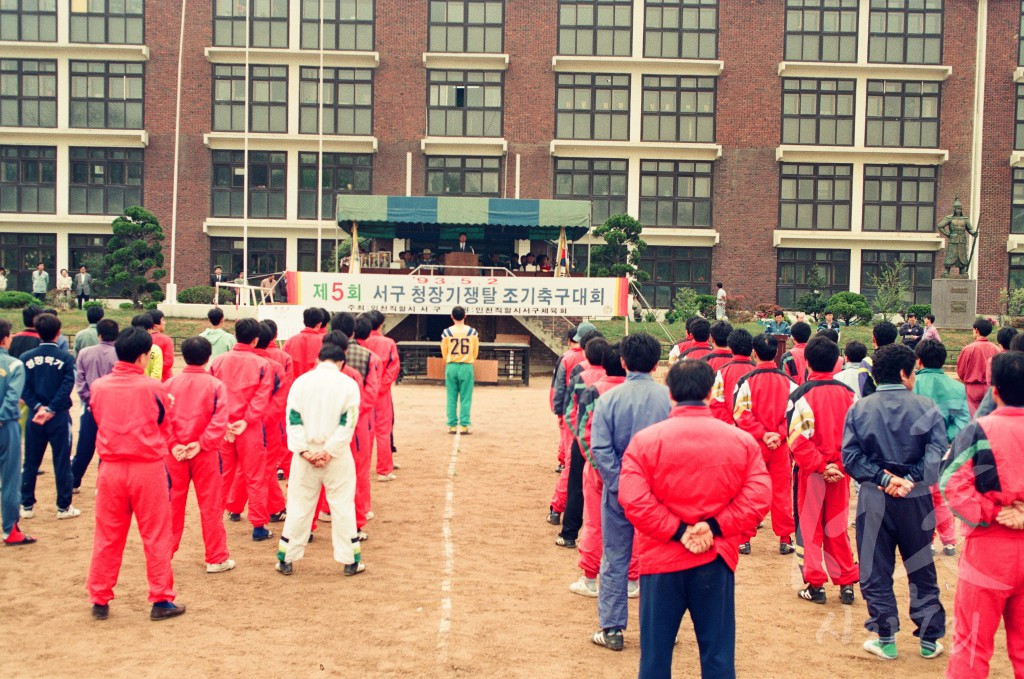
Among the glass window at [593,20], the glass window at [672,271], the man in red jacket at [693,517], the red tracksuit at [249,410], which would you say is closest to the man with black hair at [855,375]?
the man in red jacket at [693,517]

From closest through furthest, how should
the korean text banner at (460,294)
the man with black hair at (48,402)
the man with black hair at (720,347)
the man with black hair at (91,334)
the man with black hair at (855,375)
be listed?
the man with black hair at (48,402)
the man with black hair at (855,375)
the man with black hair at (720,347)
the man with black hair at (91,334)
the korean text banner at (460,294)

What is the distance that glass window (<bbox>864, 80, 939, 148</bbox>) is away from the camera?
3447 cm

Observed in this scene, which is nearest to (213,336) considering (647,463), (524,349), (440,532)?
(440,532)

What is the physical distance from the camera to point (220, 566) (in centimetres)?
707

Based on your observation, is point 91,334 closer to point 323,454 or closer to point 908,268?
point 323,454

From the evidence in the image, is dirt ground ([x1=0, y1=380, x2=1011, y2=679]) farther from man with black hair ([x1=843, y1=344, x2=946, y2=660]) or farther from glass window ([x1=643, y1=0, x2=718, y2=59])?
glass window ([x1=643, y1=0, x2=718, y2=59])

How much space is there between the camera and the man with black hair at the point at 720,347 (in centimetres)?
912

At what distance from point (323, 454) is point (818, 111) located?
3207cm

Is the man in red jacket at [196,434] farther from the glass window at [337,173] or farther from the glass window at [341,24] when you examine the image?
the glass window at [341,24]

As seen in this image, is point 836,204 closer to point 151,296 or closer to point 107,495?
point 151,296

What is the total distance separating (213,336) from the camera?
33.2 ft

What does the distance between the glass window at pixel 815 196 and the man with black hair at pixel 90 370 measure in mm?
30038

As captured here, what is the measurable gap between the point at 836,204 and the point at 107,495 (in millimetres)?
33261

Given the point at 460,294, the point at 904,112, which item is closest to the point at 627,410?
the point at 460,294
